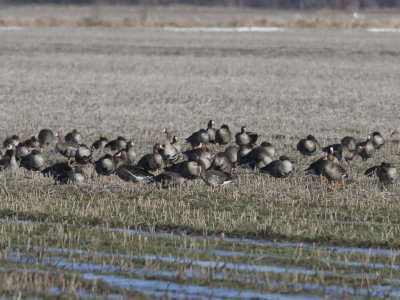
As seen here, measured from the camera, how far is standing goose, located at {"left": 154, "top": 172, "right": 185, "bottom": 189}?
14047 millimetres

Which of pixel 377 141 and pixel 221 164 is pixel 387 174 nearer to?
pixel 221 164

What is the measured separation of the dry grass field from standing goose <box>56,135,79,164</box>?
44 centimetres

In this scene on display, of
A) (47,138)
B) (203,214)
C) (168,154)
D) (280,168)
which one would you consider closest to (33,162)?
(168,154)

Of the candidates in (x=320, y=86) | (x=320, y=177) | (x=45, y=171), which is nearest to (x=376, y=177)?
(x=320, y=177)

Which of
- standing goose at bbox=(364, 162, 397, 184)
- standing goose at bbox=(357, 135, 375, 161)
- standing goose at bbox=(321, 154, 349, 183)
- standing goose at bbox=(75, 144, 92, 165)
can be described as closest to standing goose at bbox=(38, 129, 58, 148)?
standing goose at bbox=(75, 144, 92, 165)

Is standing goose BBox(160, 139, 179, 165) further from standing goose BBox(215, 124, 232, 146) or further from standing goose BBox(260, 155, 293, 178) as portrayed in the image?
standing goose BBox(215, 124, 232, 146)

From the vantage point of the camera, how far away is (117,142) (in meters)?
18.5

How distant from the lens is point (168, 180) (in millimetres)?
14086

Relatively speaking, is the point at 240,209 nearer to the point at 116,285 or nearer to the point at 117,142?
the point at 116,285

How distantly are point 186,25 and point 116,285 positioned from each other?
214 ft

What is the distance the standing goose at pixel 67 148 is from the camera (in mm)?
17594

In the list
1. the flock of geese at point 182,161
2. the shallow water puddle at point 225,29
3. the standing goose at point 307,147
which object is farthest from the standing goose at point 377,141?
the shallow water puddle at point 225,29

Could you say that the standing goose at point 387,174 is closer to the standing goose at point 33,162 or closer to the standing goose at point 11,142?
the standing goose at point 33,162

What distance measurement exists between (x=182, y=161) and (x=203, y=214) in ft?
13.0
